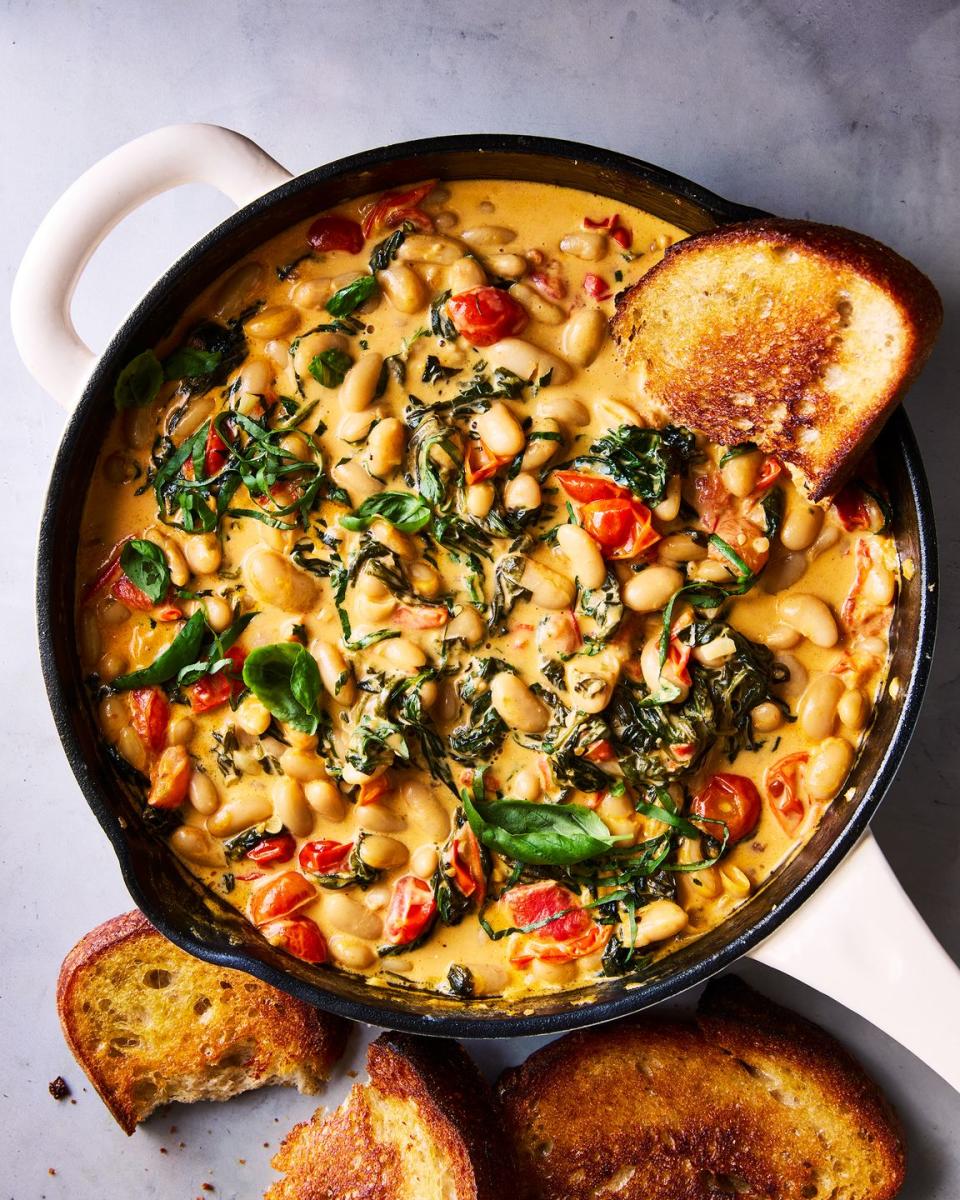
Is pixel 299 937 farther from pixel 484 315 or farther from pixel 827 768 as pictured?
pixel 484 315

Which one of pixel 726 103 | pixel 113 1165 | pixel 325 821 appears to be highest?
pixel 726 103

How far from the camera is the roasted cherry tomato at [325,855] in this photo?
319 centimetres

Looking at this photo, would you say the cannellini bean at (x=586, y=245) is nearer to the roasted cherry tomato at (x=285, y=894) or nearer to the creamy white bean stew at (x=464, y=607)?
the creamy white bean stew at (x=464, y=607)

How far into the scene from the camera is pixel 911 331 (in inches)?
108

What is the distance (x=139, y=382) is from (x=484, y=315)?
0.90 meters

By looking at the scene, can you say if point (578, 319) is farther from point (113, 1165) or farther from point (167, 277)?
point (113, 1165)

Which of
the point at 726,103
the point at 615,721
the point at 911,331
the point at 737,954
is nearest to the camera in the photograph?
the point at 911,331

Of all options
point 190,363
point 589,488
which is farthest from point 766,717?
point 190,363

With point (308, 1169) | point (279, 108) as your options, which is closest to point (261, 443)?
point (279, 108)

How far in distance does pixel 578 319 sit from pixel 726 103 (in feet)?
3.10

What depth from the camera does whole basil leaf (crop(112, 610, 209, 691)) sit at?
3135mm

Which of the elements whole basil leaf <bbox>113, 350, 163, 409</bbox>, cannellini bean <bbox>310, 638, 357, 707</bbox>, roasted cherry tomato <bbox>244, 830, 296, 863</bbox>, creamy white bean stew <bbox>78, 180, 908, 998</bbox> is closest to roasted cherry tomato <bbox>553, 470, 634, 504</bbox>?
creamy white bean stew <bbox>78, 180, 908, 998</bbox>

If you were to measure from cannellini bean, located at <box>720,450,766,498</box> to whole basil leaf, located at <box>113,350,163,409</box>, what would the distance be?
1.49 metres

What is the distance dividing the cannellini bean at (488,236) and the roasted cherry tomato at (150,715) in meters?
1.43
